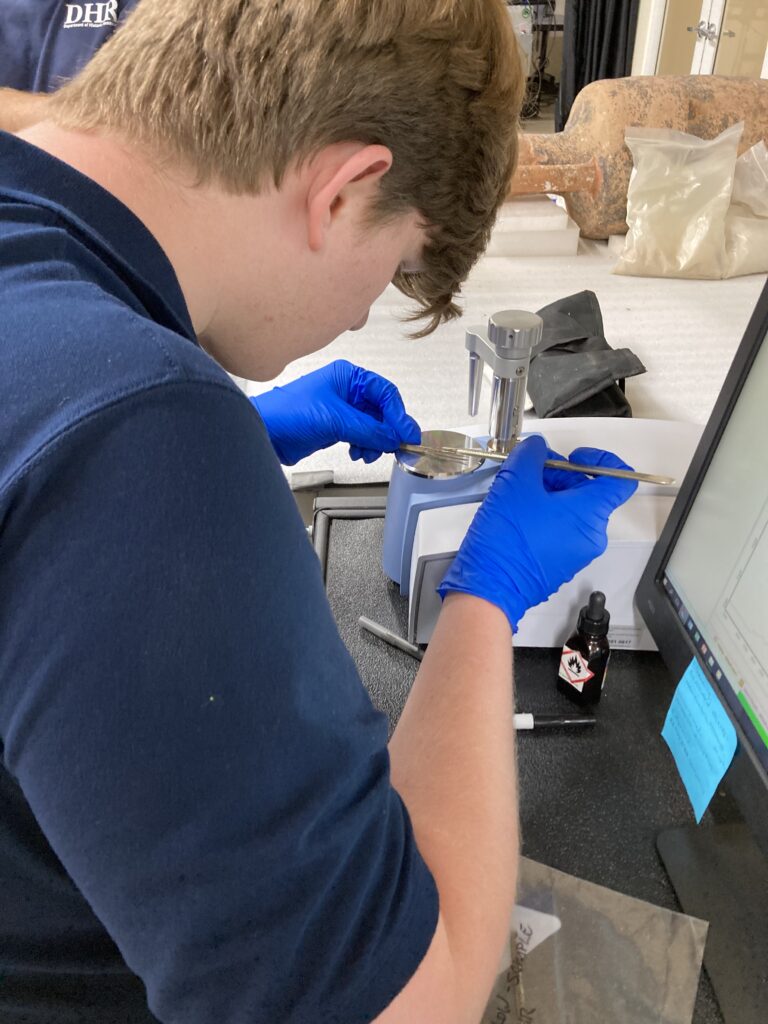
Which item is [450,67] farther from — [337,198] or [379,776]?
[379,776]

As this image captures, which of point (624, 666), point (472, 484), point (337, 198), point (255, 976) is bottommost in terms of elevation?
point (624, 666)

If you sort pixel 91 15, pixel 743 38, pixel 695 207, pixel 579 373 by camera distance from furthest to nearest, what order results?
pixel 743 38 < pixel 695 207 < pixel 91 15 < pixel 579 373

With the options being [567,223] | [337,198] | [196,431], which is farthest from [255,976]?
[567,223]

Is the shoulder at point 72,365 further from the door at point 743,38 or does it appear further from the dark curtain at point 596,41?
the dark curtain at point 596,41

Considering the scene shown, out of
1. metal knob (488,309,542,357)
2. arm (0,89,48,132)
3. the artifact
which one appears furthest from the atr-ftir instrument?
the artifact

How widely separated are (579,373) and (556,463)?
0.41m

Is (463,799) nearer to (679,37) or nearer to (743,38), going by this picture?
(743,38)

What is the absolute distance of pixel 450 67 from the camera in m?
0.49

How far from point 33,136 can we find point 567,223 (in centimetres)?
160

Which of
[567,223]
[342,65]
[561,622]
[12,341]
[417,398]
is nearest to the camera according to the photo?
[12,341]

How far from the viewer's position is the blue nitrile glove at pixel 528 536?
69cm

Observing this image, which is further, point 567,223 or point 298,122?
point 567,223

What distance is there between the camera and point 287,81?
459mm

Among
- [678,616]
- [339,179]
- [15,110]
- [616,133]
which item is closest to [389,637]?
[678,616]
